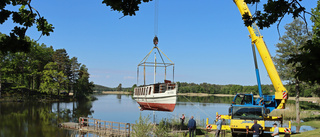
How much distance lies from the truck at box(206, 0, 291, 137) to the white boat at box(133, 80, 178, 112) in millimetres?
4941

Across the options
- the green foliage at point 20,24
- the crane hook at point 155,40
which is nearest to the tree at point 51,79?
the crane hook at point 155,40

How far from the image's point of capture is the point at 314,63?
17.6ft

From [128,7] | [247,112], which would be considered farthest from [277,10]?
[247,112]

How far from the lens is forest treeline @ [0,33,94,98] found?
65.6 metres

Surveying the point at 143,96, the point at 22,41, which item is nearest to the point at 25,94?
the point at 143,96

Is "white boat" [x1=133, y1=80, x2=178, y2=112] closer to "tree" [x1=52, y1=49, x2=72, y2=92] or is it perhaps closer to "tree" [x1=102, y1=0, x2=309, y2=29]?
"tree" [x1=102, y1=0, x2=309, y2=29]

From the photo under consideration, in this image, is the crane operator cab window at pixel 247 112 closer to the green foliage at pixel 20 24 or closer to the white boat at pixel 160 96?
the white boat at pixel 160 96

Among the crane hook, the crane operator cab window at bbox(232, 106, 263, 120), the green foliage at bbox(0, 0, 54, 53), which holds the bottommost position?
the crane operator cab window at bbox(232, 106, 263, 120)

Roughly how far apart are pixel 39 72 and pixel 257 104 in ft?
200

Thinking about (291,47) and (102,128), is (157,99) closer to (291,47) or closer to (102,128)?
(102,128)

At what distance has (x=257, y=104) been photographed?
22.2 meters

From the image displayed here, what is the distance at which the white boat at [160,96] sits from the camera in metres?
24.0

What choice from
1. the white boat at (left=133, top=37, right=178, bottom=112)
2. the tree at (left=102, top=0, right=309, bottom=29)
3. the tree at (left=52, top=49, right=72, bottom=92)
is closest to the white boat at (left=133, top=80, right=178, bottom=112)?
the white boat at (left=133, top=37, right=178, bottom=112)

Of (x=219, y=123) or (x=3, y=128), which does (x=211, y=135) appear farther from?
(x=3, y=128)
